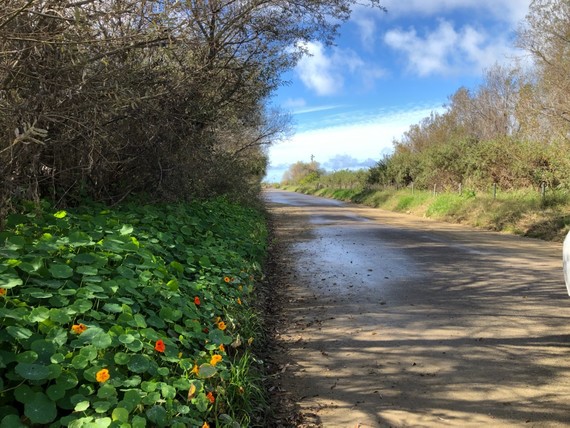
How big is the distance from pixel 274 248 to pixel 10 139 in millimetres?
9097

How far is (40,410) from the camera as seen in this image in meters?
2.30

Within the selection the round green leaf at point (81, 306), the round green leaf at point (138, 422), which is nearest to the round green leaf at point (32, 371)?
the round green leaf at point (138, 422)

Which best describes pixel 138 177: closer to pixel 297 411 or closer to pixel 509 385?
pixel 297 411

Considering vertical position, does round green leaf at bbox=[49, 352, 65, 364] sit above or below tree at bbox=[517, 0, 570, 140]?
below

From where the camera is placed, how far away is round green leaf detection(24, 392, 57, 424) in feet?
7.40

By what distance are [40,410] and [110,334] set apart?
2.20ft

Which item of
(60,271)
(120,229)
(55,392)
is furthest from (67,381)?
(120,229)

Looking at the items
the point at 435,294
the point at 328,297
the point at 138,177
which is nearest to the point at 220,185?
the point at 138,177

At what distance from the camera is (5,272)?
316cm

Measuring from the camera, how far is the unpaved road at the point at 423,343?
3.68m

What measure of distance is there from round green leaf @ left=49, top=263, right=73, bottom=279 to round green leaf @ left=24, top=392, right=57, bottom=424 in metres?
1.15

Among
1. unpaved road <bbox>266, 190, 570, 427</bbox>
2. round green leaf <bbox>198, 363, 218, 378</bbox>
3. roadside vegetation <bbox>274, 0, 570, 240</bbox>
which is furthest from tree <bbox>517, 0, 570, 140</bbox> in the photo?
round green leaf <bbox>198, 363, 218, 378</bbox>

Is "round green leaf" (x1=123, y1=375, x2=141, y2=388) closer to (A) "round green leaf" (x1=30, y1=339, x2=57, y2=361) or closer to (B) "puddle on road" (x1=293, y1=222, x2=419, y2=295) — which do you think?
(A) "round green leaf" (x1=30, y1=339, x2=57, y2=361)

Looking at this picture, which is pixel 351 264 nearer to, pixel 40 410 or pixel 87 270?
pixel 87 270
